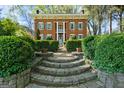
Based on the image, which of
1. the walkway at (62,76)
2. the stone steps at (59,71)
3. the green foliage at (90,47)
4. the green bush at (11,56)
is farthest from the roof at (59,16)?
the green bush at (11,56)

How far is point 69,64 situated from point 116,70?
82.9 inches

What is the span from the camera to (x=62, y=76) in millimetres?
6445

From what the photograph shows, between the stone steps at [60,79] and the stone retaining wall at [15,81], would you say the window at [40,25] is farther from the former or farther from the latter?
the stone retaining wall at [15,81]

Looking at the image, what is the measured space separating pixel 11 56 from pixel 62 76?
1821 mm

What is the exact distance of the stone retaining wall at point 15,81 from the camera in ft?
17.3

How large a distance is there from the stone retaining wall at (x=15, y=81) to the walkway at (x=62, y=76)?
8.4 inches

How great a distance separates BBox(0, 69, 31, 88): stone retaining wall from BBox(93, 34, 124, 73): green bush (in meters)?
2.13

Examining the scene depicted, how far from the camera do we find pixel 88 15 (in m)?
19.3

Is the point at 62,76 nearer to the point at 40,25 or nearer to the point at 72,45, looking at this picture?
the point at 72,45

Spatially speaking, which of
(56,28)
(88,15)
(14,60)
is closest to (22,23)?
(56,28)

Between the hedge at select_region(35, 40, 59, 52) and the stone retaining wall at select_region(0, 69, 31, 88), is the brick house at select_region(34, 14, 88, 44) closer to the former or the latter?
the hedge at select_region(35, 40, 59, 52)

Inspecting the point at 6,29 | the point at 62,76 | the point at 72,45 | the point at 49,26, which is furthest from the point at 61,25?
the point at 62,76
